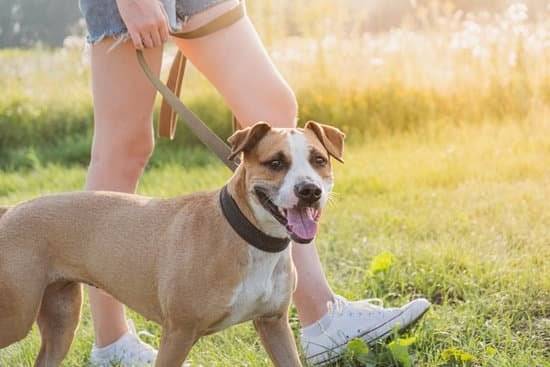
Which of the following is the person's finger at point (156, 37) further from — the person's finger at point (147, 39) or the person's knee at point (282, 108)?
the person's knee at point (282, 108)

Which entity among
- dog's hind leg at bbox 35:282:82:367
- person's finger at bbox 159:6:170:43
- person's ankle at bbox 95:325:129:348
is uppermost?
person's finger at bbox 159:6:170:43

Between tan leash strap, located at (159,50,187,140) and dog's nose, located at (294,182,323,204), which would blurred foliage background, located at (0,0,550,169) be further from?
dog's nose, located at (294,182,323,204)

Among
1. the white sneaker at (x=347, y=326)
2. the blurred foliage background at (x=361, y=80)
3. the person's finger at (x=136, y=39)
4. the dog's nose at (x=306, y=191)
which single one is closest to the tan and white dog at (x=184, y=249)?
the dog's nose at (x=306, y=191)

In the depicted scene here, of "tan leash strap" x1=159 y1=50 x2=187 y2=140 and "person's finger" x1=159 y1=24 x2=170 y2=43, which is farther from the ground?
"person's finger" x1=159 y1=24 x2=170 y2=43

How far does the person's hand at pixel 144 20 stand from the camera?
→ 11.1ft

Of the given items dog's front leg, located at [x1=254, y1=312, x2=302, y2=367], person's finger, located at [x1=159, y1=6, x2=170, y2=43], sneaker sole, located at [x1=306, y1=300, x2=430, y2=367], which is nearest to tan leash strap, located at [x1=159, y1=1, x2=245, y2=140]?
person's finger, located at [x1=159, y1=6, x2=170, y2=43]

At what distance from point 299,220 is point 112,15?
1.22 metres

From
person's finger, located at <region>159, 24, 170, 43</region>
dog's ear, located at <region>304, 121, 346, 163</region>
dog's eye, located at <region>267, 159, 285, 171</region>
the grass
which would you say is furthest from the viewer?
the grass

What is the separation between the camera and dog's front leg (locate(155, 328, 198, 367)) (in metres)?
3.08

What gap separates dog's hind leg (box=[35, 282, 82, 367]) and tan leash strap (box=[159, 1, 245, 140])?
2.58 feet

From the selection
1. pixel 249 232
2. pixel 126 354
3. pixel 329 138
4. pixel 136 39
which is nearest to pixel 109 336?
pixel 126 354

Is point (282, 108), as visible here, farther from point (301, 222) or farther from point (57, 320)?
point (57, 320)

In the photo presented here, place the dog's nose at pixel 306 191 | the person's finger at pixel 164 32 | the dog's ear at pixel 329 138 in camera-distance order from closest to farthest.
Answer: the dog's nose at pixel 306 191 → the dog's ear at pixel 329 138 → the person's finger at pixel 164 32

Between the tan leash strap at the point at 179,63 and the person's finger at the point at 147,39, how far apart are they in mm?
121
